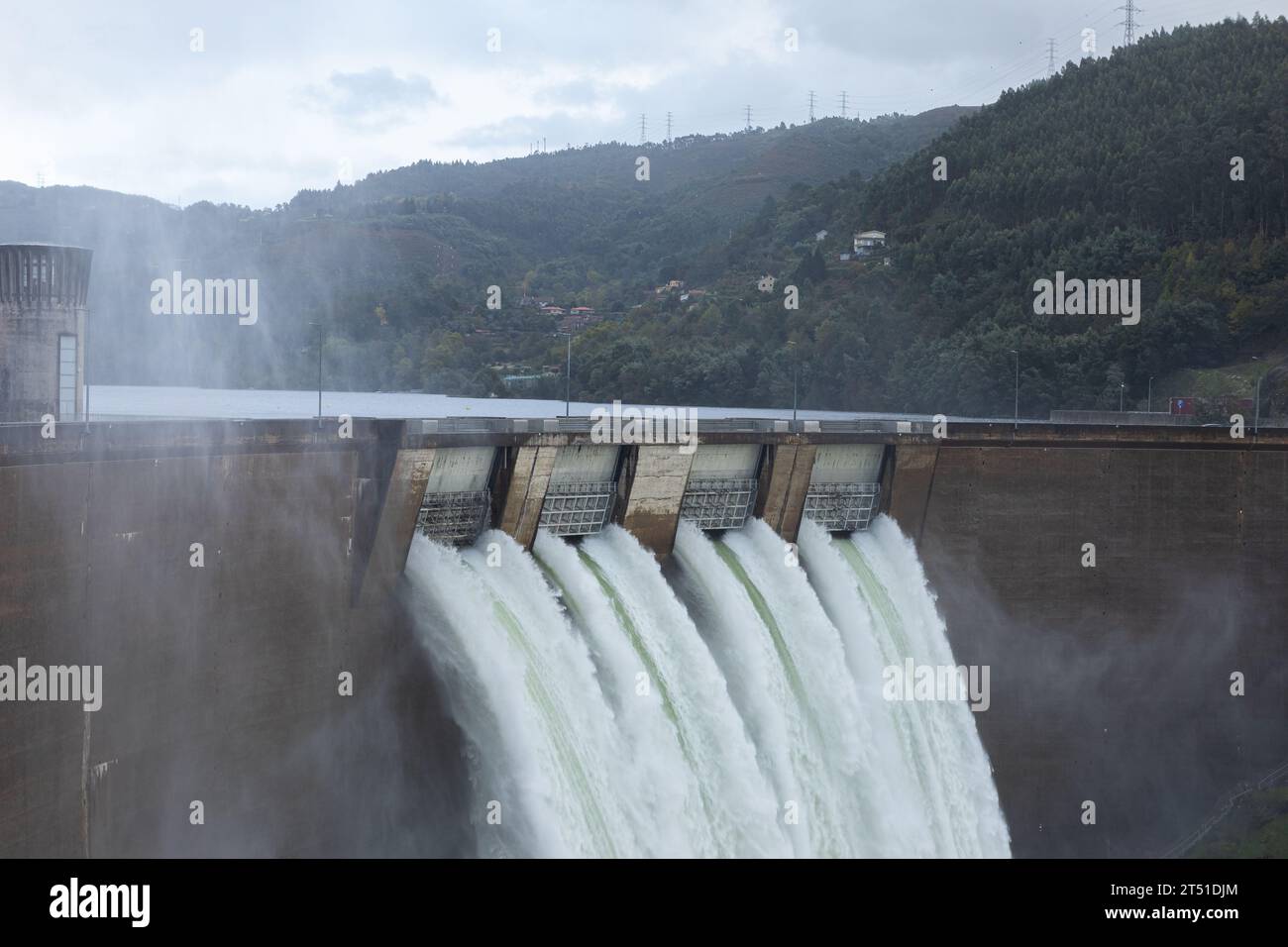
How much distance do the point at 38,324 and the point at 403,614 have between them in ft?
25.7

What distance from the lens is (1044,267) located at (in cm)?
7662

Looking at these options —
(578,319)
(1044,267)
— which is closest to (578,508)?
(1044,267)

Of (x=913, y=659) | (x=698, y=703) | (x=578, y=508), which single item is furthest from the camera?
(x=913, y=659)

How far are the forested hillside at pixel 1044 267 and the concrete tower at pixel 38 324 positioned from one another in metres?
45.4

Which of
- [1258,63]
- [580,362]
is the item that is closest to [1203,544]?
[580,362]

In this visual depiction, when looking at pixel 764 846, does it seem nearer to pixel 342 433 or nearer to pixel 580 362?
pixel 342 433

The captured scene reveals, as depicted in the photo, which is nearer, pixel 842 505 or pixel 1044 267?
pixel 842 505

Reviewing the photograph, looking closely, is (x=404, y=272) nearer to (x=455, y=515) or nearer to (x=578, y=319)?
(x=578, y=319)

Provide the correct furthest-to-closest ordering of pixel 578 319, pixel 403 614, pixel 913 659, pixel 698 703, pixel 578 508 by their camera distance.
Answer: pixel 578 319
pixel 913 659
pixel 578 508
pixel 698 703
pixel 403 614

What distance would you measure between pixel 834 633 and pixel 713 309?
62119 millimetres

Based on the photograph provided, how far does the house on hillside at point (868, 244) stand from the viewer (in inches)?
3664

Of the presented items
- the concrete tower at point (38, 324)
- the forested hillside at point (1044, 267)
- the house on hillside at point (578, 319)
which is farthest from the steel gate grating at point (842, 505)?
the house on hillside at point (578, 319)

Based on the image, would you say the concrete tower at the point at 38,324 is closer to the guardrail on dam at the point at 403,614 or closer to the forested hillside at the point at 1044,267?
the guardrail on dam at the point at 403,614

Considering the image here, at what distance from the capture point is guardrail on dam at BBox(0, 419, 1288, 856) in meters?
18.9
